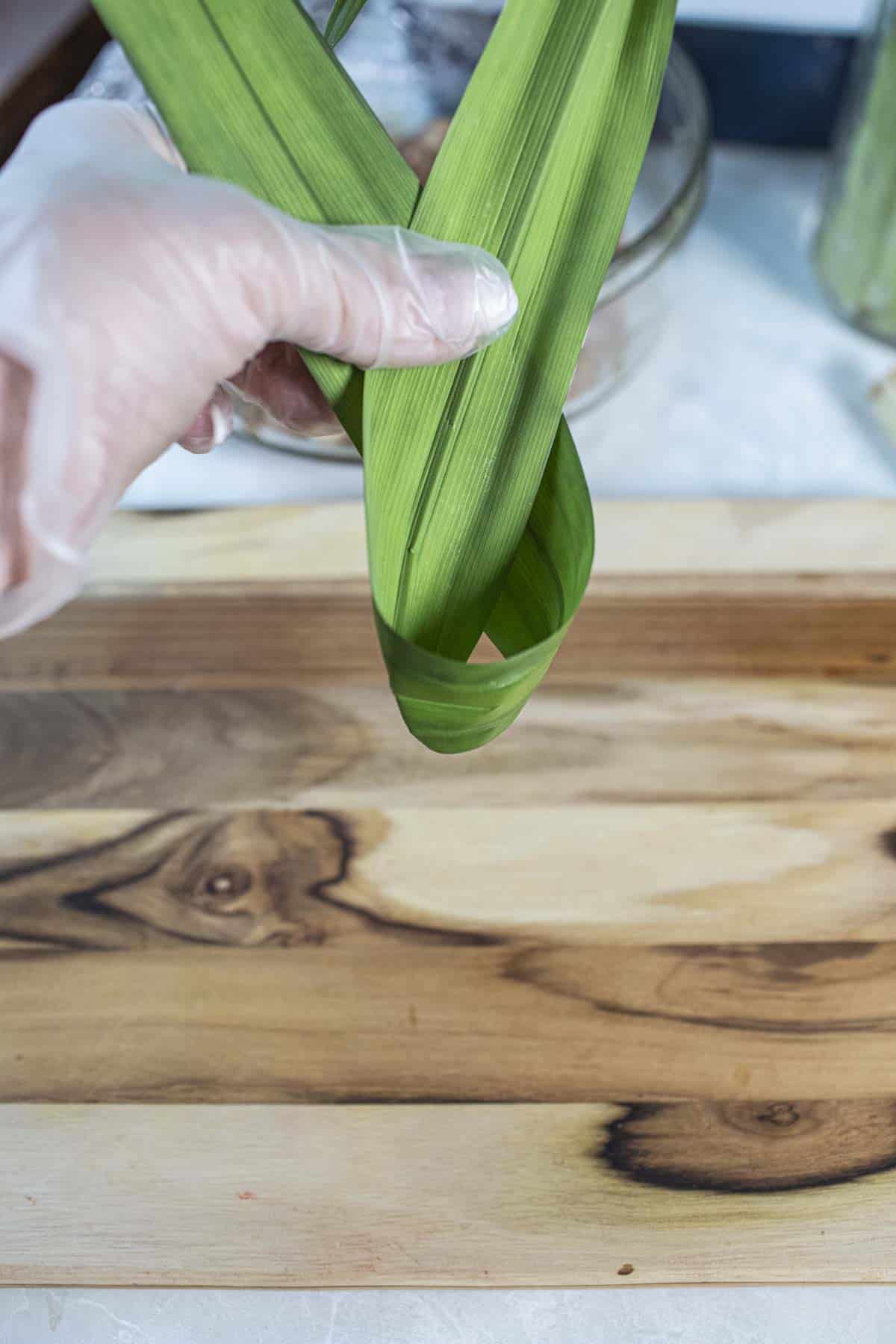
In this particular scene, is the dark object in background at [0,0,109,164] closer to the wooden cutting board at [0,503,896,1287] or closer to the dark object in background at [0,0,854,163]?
the dark object in background at [0,0,854,163]

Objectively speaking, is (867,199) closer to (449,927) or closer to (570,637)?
(570,637)

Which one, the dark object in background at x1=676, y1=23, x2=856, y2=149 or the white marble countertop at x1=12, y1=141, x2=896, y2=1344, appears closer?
the white marble countertop at x1=12, y1=141, x2=896, y2=1344

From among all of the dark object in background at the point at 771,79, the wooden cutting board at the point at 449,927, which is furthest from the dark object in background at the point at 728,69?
the wooden cutting board at the point at 449,927

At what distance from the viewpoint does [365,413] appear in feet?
1.37

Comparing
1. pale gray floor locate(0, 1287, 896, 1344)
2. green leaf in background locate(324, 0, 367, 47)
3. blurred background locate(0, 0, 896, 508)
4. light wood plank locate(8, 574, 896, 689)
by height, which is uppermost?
green leaf in background locate(324, 0, 367, 47)

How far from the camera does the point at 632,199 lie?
0.86 m

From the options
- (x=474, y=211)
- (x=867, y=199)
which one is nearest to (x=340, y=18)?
(x=474, y=211)

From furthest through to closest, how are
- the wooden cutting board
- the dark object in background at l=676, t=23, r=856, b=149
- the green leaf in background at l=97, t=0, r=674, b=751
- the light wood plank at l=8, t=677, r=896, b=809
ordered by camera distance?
the dark object in background at l=676, t=23, r=856, b=149 → the light wood plank at l=8, t=677, r=896, b=809 → the wooden cutting board → the green leaf in background at l=97, t=0, r=674, b=751

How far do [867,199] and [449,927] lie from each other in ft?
1.99

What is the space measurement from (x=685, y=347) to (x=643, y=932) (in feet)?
1.72

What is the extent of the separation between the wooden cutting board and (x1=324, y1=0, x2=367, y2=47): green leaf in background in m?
0.31

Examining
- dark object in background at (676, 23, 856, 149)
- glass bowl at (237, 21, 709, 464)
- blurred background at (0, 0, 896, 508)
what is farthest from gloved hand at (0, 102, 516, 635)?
dark object in background at (676, 23, 856, 149)

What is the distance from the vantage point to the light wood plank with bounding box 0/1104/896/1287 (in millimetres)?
486

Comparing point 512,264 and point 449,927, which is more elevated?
point 512,264
